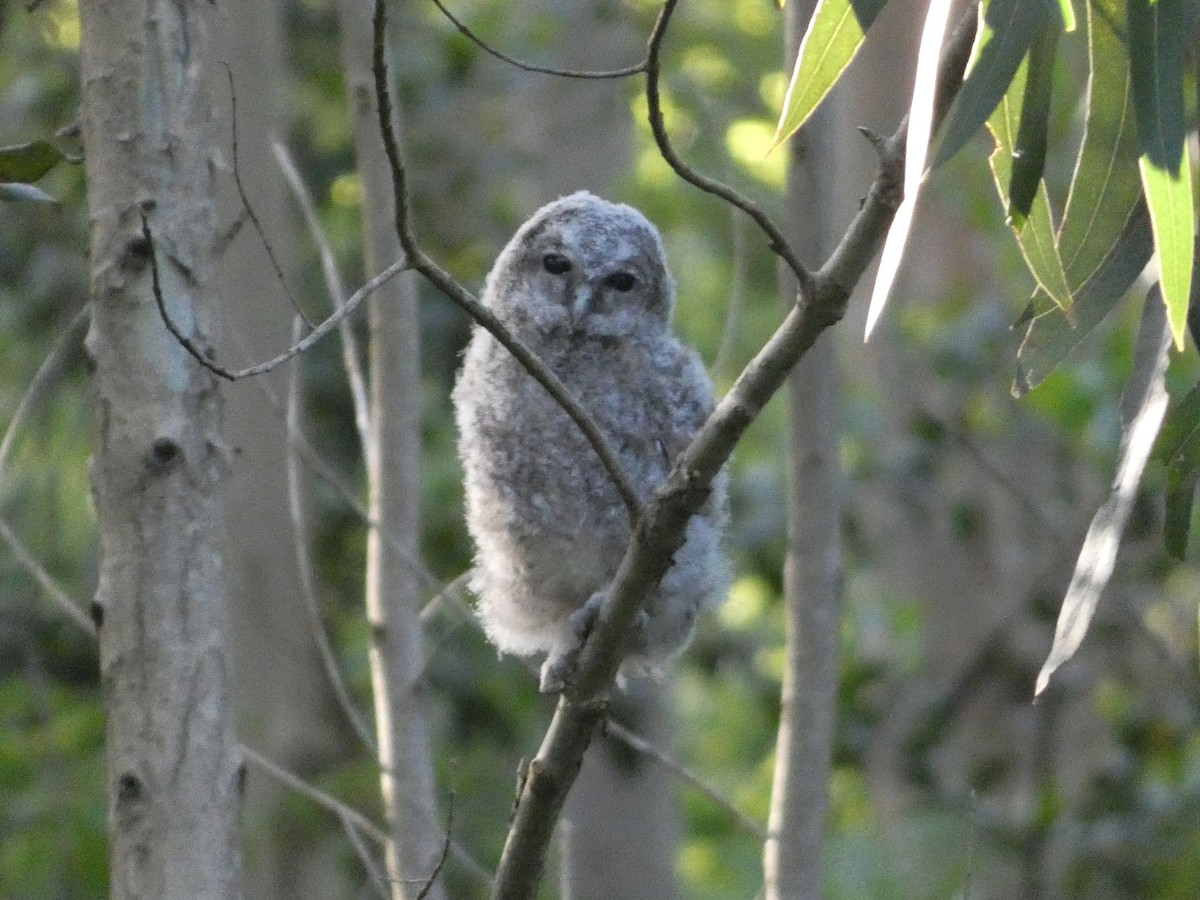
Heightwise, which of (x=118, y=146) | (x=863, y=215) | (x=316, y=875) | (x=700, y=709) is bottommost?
(x=700, y=709)

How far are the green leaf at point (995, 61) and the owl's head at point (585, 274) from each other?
123cm

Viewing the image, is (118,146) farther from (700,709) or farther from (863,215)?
(700,709)

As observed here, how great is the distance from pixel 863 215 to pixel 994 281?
6.31m

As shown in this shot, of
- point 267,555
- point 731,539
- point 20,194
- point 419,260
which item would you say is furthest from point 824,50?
point 267,555

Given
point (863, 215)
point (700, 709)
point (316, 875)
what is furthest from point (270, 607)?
point (700, 709)

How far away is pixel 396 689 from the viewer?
2770mm

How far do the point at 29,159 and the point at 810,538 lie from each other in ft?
4.40

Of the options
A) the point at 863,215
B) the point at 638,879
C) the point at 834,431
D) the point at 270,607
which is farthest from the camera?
the point at 638,879

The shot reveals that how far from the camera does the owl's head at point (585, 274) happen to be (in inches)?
111

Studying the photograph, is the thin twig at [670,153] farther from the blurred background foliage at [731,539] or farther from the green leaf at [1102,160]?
the blurred background foliage at [731,539]

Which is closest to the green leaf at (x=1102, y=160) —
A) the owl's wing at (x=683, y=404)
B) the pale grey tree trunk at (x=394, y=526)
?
the owl's wing at (x=683, y=404)

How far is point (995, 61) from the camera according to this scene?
63.5 inches

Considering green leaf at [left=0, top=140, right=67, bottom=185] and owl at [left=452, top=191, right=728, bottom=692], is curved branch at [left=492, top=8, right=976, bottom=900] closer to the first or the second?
owl at [left=452, top=191, right=728, bottom=692]

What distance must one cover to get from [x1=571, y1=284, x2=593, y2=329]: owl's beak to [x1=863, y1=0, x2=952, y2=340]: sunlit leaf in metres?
1.19
